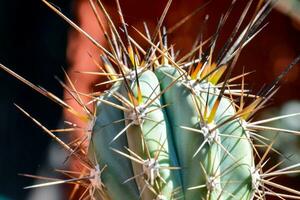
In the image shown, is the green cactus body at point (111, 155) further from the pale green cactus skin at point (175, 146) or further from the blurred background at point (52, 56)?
the blurred background at point (52, 56)

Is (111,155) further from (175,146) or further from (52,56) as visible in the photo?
(52,56)

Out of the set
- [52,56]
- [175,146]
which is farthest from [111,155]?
[52,56]

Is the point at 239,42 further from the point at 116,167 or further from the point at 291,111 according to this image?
the point at 291,111

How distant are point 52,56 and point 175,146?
2292mm

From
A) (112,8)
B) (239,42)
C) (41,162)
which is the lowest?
(41,162)

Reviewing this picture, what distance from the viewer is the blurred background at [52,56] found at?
354 centimetres

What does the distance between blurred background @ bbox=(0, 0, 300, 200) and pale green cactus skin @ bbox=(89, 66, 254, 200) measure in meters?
1.95

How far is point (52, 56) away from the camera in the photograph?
12.2 feet

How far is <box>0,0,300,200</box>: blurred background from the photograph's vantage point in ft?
11.6

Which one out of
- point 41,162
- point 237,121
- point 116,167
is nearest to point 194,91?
point 237,121

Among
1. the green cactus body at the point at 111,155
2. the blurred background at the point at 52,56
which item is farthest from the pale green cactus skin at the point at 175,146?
the blurred background at the point at 52,56

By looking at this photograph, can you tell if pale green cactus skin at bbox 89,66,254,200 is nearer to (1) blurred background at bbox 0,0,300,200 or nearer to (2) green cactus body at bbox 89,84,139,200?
(2) green cactus body at bbox 89,84,139,200

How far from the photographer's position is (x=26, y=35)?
3.77m

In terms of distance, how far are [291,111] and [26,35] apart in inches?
53.5
